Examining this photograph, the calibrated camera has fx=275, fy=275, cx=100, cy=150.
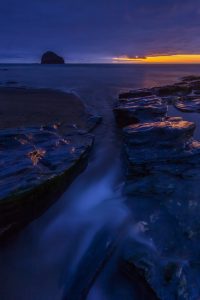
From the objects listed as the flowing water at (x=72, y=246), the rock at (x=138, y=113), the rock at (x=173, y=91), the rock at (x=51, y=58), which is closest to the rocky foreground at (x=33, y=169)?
the flowing water at (x=72, y=246)

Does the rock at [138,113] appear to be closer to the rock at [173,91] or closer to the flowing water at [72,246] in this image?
the flowing water at [72,246]

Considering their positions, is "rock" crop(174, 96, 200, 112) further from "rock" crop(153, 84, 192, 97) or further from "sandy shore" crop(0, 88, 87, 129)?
"sandy shore" crop(0, 88, 87, 129)

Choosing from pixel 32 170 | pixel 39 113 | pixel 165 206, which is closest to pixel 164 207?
pixel 165 206

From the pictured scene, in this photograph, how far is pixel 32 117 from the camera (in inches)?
363

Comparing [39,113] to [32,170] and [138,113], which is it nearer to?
[138,113]

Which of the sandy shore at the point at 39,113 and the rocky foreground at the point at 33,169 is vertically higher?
the rocky foreground at the point at 33,169

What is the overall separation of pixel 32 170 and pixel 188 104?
333 inches

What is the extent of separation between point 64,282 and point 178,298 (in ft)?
4.36

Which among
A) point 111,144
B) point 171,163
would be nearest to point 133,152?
point 171,163

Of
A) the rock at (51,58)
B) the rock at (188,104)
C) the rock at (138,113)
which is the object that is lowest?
the rock at (51,58)

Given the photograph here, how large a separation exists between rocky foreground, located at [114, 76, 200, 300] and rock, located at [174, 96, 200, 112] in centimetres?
373

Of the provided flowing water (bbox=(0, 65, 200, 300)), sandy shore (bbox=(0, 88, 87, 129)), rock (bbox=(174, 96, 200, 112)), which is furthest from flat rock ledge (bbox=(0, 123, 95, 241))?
rock (bbox=(174, 96, 200, 112))

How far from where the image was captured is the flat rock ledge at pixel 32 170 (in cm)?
376

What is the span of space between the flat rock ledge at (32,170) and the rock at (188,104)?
5.54 m
